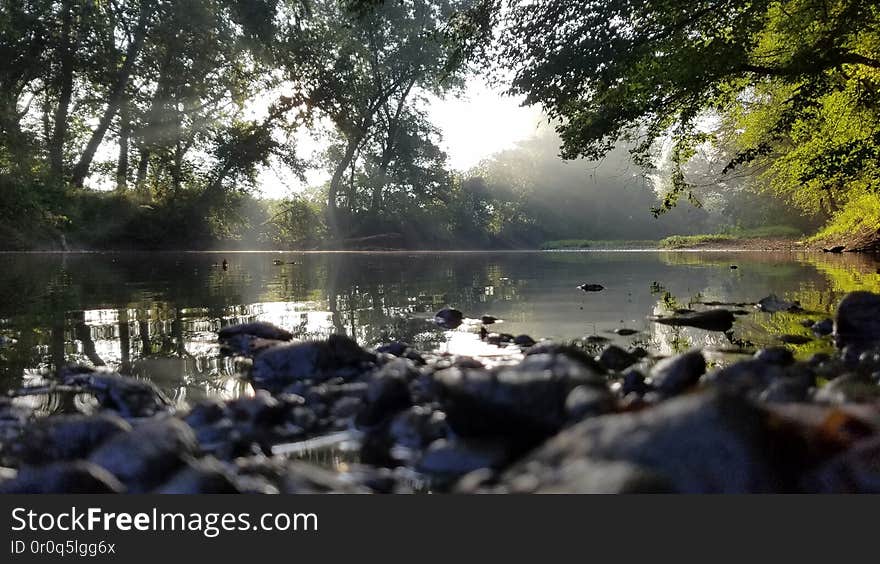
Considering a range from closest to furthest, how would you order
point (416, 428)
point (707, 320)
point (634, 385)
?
point (416, 428) → point (634, 385) → point (707, 320)

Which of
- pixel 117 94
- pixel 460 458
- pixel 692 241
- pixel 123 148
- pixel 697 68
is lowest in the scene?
pixel 460 458

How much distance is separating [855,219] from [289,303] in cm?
2378

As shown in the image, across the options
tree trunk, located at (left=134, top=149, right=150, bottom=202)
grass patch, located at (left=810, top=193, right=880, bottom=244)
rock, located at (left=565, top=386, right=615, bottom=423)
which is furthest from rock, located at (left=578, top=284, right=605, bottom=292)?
tree trunk, located at (left=134, top=149, right=150, bottom=202)

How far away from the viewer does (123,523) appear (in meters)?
1.83

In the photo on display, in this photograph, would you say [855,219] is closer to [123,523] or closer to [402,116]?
[123,523]

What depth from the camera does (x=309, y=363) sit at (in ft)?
13.6

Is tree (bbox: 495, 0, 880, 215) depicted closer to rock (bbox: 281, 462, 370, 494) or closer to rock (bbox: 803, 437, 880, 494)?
rock (bbox: 803, 437, 880, 494)

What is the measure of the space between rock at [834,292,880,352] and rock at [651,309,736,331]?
93 cm

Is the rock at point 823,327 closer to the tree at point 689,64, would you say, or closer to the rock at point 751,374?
the rock at point 751,374

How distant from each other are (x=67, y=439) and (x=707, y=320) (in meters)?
5.62

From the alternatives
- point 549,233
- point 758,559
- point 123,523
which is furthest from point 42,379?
point 549,233

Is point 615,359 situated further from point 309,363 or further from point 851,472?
point 851,472

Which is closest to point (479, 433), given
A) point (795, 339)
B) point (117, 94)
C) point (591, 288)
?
point (795, 339)

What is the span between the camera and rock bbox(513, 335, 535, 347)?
5043 mm
